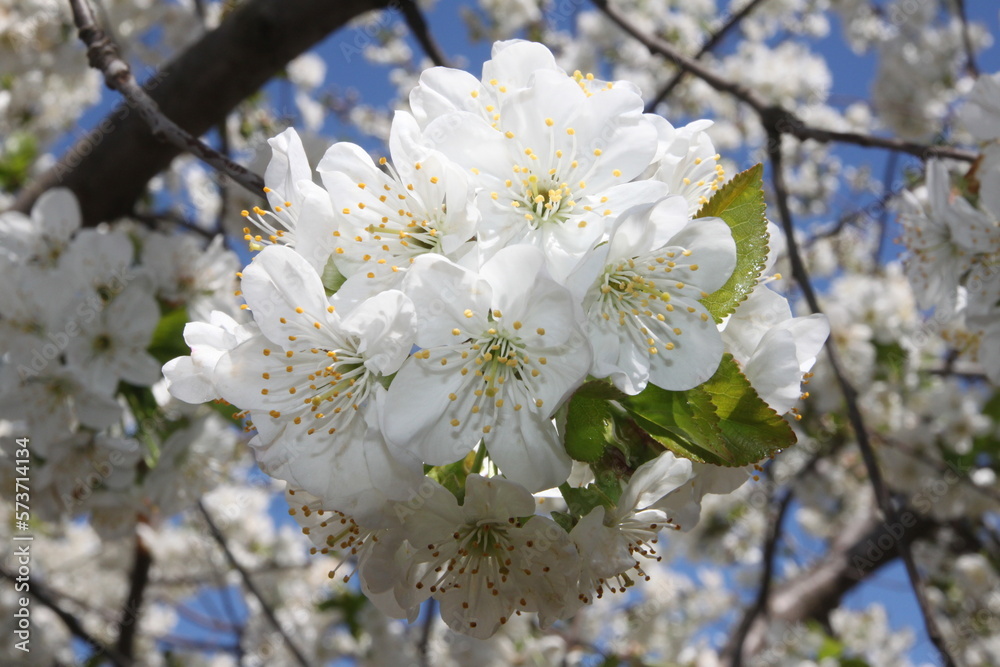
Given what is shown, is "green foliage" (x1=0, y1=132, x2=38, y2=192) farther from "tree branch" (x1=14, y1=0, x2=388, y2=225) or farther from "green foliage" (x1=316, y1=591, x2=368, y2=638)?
"green foliage" (x1=316, y1=591, x2=368, y2=638)

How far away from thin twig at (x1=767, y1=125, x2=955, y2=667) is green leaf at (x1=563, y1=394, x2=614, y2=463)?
67 centimetres

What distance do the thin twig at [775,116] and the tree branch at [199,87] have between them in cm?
75

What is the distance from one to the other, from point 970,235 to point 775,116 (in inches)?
20.7

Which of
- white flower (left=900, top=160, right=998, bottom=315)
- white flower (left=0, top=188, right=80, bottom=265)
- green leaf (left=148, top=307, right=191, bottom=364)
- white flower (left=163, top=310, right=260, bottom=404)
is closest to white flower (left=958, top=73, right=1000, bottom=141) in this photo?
white flower (left=900, top=160, right=998, bottom=315)

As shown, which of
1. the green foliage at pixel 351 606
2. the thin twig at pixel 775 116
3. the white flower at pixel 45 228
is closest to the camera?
the thin twig at pixel 775 116

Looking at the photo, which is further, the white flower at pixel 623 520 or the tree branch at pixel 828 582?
the tree branch at pixel 828 582

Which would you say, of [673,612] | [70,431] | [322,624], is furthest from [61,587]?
[70,431]

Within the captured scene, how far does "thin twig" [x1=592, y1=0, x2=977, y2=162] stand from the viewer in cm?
170

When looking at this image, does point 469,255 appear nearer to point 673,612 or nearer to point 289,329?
point 289,329

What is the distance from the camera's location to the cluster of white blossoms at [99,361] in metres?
1.62

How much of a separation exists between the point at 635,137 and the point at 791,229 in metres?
0.97

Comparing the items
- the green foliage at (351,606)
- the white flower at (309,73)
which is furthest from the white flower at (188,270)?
the white flower at (309,73)

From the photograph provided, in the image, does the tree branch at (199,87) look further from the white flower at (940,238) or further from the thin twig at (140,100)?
the white flower at (940,238)

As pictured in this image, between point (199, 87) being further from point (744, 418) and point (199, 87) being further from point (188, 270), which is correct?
point (744, 418)
